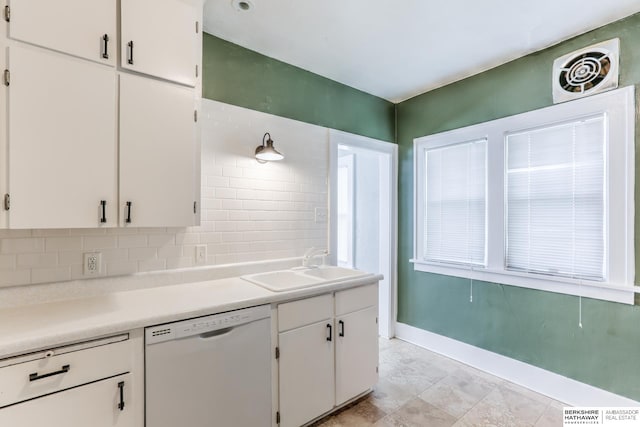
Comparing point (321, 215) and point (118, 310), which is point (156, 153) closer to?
point (118, 310)

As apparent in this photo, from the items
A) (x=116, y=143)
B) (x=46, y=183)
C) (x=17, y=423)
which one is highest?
(x=116, y=143)

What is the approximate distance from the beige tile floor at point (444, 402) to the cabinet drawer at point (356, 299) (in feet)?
2.37

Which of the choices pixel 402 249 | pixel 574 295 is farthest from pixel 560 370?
pixel 402 249

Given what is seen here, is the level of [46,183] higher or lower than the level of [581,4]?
lower

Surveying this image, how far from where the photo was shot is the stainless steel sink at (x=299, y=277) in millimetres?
2129

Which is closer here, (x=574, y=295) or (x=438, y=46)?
(x=574, y=295)

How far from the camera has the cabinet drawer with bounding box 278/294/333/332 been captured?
1.85m

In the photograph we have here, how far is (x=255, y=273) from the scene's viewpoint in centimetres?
238

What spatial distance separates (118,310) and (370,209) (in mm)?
2845

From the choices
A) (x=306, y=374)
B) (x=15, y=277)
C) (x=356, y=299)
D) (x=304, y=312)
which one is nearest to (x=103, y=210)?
(x=15, y=277)

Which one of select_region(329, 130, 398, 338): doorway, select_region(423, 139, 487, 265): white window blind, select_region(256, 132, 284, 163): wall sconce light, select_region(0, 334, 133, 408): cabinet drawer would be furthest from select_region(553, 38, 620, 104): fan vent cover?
select_region(0, 334, 133, 408): cabinet drawer

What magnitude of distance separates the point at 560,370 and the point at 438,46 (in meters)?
2.65

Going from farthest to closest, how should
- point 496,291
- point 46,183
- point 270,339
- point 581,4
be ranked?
point 496,291, point 581,4, point 270,339, point 46,183

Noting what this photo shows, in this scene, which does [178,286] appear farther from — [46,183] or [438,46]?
[438,46]
